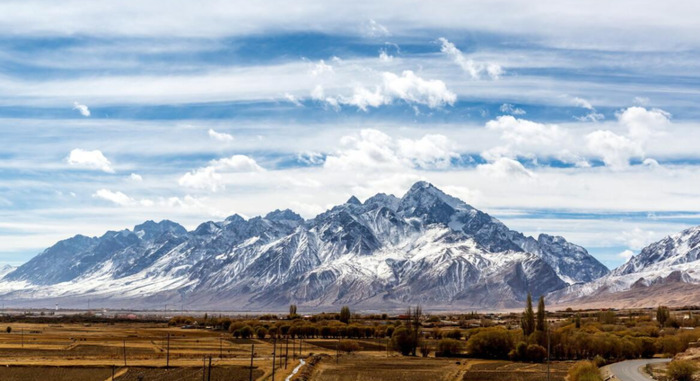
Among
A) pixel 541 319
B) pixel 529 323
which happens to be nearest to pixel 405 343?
pixel 529 323

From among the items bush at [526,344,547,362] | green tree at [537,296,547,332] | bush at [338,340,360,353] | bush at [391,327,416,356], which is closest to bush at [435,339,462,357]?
bush at [391,327,416,356]

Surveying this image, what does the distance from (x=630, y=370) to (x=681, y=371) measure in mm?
16502

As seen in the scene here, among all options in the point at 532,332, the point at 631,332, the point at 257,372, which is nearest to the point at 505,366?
the point at 532,332

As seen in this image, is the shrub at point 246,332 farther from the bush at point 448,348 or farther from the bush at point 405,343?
the bush at point 448,348

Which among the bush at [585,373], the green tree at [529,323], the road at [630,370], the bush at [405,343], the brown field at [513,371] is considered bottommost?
the brown field at [513,371]

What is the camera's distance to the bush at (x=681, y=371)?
307 feet

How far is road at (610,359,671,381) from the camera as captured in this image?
9944cm

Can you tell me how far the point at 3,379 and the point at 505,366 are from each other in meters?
69.5

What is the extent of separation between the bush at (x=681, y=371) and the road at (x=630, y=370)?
395 centimetres

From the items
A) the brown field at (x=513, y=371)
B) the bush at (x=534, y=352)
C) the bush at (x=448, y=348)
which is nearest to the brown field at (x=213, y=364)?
the brown field at (x=513, y=371)

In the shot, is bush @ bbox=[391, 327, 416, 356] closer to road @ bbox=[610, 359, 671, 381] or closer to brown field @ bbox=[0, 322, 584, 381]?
brown field @ bbox=[0, 322, 584, 381]

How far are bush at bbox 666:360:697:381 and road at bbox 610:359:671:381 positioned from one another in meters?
3.95

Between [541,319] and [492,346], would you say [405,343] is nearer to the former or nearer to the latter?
[492,346]

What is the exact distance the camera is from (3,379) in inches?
3738
